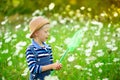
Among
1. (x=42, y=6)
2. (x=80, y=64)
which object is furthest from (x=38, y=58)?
(x=42, y=6)

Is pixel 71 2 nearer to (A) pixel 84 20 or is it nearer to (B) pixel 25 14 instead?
(B) pixel 25 14

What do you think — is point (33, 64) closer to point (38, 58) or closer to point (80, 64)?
point (38, 58)

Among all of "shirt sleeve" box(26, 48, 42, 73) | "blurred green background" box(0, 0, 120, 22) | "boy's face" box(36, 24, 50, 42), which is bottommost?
"shirt sleeve" box(26, 48, 42, 73)

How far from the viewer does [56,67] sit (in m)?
3.91

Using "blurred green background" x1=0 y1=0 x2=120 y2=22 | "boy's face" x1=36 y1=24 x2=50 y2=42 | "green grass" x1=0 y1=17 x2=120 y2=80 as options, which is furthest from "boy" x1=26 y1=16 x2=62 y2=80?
"blurred green background" x1=0 y1=0 x2=120 y2=22

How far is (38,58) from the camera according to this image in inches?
159

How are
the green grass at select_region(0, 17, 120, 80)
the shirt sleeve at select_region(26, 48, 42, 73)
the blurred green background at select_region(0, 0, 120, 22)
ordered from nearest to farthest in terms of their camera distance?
the shirt sleeve at select_region(26, 48, 42, 73) < the green grass at select_region(0, 17, 120, 80) < the blurred green background at select_region(0, 0, 120, 22)

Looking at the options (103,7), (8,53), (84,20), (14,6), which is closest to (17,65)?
(8,53)

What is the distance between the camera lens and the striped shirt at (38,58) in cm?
399

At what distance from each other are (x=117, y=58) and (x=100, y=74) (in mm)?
507

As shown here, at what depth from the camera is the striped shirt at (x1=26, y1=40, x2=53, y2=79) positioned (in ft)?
13.1

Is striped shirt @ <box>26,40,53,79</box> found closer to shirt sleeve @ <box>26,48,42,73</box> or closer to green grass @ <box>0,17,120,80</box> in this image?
shirt sleeve @ <box>26,48,42,73</box>

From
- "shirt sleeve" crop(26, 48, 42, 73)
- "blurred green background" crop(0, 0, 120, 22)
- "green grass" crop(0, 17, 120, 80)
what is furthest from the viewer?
"blurred green background" crop(0, 0, 120, 22)

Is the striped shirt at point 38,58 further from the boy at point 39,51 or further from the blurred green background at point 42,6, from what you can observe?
the blurred green background at point 42,6
